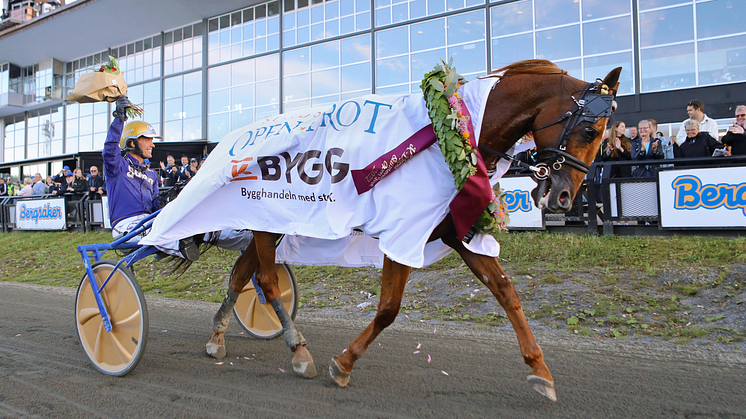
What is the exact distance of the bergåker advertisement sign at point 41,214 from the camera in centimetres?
1411

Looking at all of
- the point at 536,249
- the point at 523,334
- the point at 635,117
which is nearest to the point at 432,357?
the point at 523,334

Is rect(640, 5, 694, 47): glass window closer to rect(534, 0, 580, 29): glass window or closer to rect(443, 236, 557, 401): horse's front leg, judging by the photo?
rect(534, 0, 580, 29): glass window

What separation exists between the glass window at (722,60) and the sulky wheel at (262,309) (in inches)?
549

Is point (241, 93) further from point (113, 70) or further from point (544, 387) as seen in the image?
point (544, 387)

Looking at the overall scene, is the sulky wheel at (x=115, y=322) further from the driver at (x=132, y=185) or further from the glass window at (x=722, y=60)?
the glass window at (x=722, y=60)

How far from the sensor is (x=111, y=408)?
116 inches

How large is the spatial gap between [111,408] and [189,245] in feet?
4.90

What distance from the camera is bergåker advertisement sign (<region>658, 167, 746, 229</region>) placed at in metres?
6.36

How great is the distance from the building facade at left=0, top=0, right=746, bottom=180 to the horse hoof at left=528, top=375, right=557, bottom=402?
1016 cm

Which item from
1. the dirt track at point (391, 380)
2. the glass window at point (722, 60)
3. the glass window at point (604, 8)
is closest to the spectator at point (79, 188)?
the dirt track at point (391, 380)

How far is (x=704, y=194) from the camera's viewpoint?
6605 mm

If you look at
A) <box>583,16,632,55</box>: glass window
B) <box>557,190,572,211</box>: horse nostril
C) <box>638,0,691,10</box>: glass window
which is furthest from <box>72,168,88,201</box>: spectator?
<box>638,0,691,10</box>: glass window

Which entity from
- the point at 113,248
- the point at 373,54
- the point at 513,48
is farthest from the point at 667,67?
the point at 113,248

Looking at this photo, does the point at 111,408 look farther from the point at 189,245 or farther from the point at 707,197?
the point at 707,197
